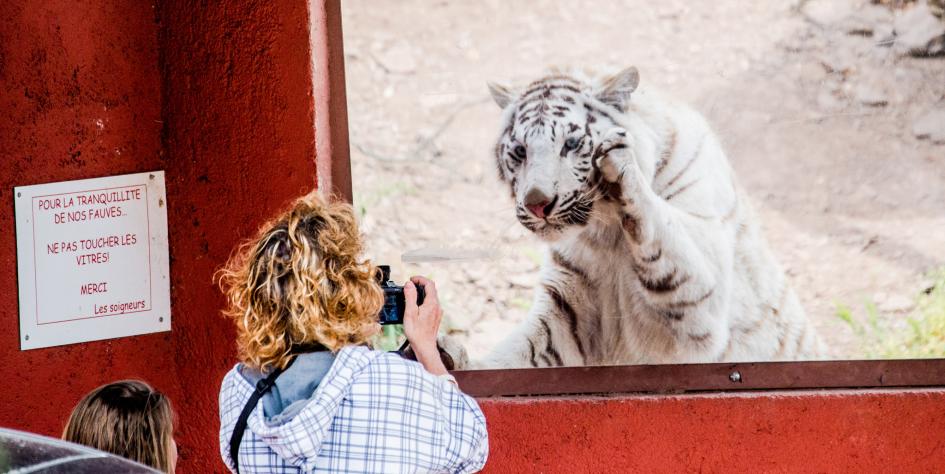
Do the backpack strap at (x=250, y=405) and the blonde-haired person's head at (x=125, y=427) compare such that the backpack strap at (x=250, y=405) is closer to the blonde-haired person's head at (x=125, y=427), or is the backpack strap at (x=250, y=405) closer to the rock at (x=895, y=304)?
the blonde-haired person's head at (x=125, y=427)

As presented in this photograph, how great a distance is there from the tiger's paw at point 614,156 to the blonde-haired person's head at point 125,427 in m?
1.78

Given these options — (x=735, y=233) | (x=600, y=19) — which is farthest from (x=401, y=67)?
(x=735, y=233)

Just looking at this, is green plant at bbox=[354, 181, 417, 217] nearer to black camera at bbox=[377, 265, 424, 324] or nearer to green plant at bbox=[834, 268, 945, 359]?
black camera at bbox=[377, 265, 424, 324]

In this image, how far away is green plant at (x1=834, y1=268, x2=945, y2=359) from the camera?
3.53 m

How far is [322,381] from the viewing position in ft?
6.75

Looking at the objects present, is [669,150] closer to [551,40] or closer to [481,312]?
[551,40]

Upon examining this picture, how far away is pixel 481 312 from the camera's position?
364 centimetres

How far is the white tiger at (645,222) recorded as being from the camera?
3551mm

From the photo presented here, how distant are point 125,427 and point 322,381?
58cm

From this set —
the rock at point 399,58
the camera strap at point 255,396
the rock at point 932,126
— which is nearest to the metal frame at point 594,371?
the rock at point 399,58

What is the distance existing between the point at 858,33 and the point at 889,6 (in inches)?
5.5

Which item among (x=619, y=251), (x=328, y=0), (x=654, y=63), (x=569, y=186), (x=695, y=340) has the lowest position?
(x=695, y=340)

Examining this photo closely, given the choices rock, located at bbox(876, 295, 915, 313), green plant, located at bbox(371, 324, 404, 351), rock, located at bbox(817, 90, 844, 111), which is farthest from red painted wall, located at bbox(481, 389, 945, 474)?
rock, located at bbox(817, 90, 844, 111)

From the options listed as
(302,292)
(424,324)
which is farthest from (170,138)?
(302,292)
